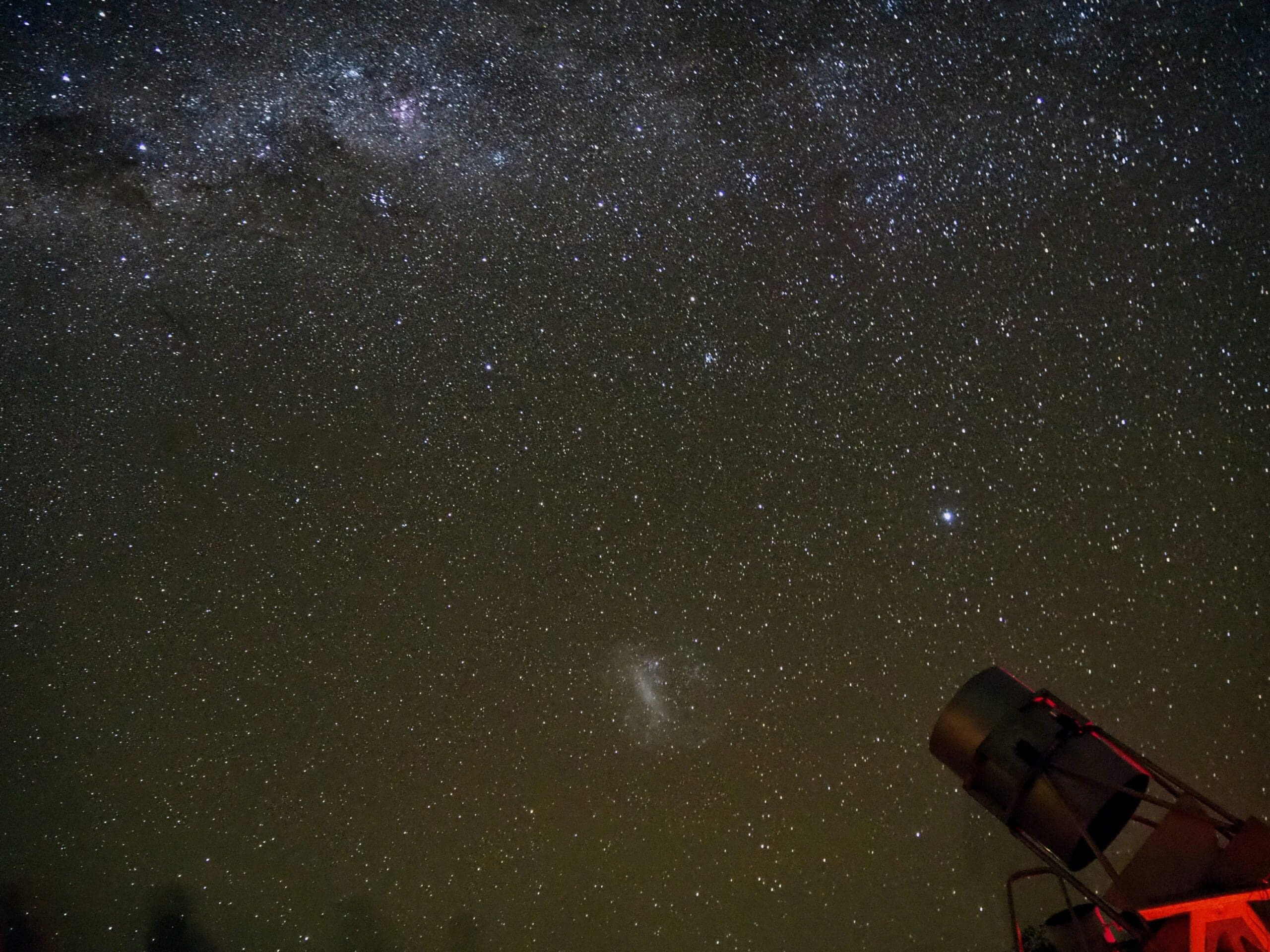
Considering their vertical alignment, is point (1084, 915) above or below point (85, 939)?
above

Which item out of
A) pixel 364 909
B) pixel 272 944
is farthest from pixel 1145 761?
pixel 272 944

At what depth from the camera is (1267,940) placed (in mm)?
1666

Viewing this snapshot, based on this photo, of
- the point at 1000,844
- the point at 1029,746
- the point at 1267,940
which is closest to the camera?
the point at 1267,940

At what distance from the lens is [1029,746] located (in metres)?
1.84

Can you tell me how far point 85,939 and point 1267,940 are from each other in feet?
16.3

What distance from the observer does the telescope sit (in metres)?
1.71

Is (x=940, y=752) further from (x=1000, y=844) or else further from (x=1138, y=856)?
(x=1000, y=844)

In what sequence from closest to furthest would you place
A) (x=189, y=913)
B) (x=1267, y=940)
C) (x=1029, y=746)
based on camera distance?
(x=1267, y=940) → (x=1029, y=746) → (x=189, y=913)

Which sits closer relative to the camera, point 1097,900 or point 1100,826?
point 1097,900

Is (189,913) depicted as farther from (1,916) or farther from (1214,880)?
(1214,880)

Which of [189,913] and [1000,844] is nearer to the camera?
[1000,844]

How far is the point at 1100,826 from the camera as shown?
189 centimetres

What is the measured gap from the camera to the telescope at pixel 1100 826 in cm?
171

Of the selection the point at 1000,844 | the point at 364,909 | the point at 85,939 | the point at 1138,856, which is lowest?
the point at 85,939
